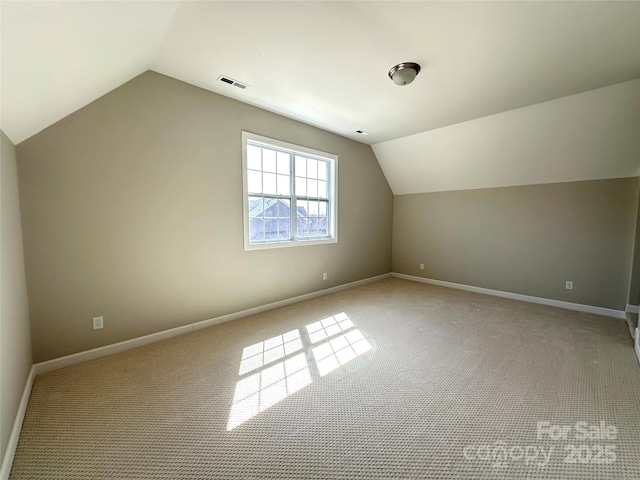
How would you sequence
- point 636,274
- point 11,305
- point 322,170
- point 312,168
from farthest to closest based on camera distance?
point 322,170 → point 312,168 → point 636,274 → point 11,305

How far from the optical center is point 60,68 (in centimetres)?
152

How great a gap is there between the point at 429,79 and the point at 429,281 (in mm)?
3691

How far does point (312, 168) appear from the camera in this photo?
13.4ft

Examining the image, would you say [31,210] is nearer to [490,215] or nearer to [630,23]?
[630,23]

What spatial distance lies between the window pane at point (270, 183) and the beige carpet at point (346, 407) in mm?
1829

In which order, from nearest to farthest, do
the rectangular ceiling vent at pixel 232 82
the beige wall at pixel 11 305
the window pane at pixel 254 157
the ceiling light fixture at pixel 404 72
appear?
the beige wall at pixel 11 305 < the ceiling light fixture at pixel 404 72 < the rectangular ceiling vent at pixel 232 82 < the window pane at pixel 254 157

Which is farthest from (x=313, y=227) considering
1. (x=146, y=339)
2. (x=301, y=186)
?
(x=146, y=339)

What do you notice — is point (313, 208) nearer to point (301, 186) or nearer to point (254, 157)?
point (301, 186)

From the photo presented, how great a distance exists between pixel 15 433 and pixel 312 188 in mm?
3635

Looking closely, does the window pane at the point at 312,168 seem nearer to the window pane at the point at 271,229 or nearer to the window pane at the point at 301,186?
the window pane at the point at 301,186

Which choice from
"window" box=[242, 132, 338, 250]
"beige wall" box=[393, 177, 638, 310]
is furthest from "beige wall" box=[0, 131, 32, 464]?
"beige wall" box=[393, 177, 638, 310]

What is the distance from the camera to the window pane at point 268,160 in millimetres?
3464

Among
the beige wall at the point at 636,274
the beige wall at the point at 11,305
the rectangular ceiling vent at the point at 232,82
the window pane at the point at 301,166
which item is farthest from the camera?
the window pane at the point at 301,166

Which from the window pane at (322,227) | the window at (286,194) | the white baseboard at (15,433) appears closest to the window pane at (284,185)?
the window at (286,194)
